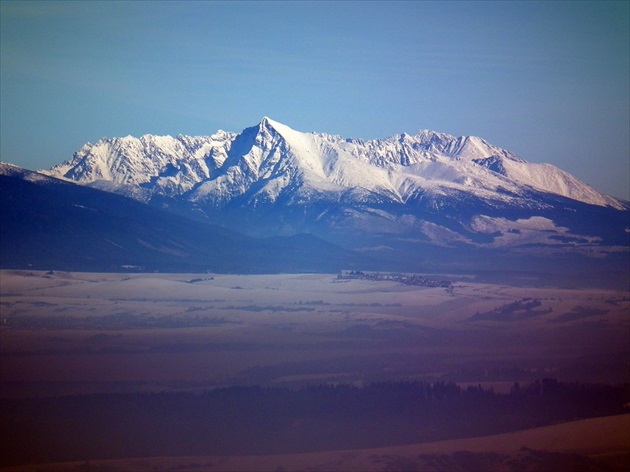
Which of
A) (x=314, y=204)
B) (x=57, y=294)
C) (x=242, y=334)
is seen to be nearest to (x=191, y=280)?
(x=57, y=294)

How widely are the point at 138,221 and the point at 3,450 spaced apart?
58670mm

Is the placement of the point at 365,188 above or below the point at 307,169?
below

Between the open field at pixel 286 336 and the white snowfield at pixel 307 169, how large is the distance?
80.1 m

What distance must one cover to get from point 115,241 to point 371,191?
217 ft

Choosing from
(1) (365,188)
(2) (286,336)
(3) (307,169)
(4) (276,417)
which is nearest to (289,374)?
(4) (276,417)

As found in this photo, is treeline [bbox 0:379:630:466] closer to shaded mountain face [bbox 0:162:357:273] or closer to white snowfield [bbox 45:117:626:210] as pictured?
shaded mountain face [bbox 0:162:357:273]

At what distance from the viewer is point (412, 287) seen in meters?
50.8

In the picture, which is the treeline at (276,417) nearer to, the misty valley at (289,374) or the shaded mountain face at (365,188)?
the misty valley at (289,374)

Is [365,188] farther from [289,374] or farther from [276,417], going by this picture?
[276,417]

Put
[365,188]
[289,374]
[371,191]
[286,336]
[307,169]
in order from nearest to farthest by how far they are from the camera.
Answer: [289,374]
[286,336]
[371,191]
[365,188]
[307,169]

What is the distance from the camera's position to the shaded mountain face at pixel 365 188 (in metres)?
102

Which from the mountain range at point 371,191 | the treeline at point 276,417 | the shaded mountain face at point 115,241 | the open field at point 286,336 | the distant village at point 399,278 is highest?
the mountain range at point 371,191

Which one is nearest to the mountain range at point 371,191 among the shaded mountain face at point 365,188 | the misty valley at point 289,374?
the shaded mountain face at point 365,188

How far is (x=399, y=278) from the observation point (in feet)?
189
